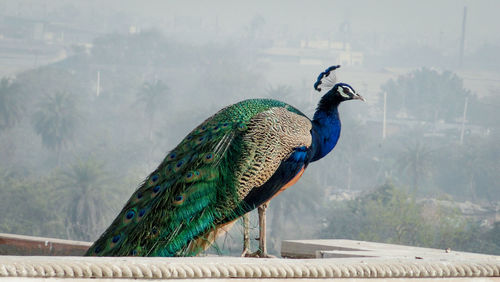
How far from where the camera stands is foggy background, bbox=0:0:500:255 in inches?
1634

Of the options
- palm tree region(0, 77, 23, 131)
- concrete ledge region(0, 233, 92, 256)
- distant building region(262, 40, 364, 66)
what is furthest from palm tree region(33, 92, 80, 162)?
concrete ledge region(0, 233, 92, 256)

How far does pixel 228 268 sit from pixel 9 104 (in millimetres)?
56087

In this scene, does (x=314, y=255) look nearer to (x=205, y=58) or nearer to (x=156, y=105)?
(x=156, y=105)

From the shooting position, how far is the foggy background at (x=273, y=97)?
41500 millimetres

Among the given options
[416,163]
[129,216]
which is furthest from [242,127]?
[416,163]

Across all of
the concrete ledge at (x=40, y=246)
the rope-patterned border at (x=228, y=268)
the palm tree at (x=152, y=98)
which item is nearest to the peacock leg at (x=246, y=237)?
the concrete ledge at (x=40, y=246)

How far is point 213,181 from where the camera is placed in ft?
10.4

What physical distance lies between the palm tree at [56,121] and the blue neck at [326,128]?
49962mm

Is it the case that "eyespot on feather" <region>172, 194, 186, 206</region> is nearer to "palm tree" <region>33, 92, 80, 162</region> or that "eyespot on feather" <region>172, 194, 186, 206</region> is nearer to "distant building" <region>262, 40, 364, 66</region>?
"palm tree" <region>33, 92, 80, 162</region>

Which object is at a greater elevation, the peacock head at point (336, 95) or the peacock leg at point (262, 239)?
the peacock head at point (336, 95)

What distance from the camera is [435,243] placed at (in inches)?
1527

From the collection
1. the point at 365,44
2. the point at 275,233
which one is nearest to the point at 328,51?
the point at 365,44

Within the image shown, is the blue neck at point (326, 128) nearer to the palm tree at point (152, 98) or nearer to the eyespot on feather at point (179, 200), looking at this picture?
the eyespot on feather at point (179, 200)

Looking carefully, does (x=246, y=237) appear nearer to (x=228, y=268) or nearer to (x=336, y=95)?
(x=336, y=95)
